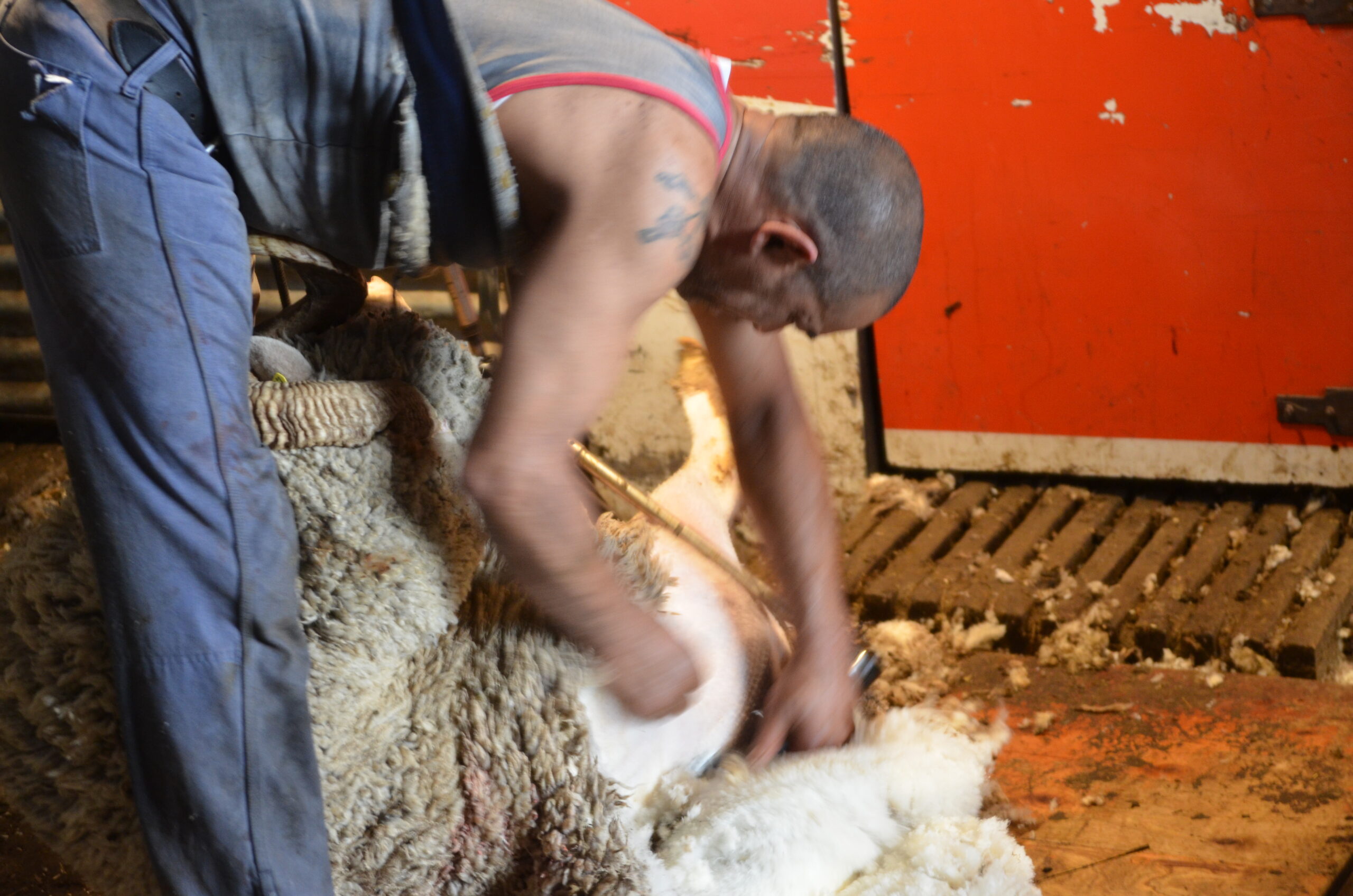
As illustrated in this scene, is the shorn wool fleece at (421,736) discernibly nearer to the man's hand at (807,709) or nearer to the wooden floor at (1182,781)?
the man's hand at (807,709)

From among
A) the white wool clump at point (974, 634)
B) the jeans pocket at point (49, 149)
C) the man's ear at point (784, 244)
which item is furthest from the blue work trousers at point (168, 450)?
the white wool clump at point (974, 634)

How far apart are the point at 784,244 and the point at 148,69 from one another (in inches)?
27.8

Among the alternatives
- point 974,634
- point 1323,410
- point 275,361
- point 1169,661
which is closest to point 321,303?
point 275,361

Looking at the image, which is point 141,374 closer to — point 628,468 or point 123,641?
point 123,641

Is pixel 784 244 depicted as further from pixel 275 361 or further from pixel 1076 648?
pixel 1076 648

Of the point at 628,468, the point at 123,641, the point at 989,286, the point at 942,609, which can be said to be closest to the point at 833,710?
the point at 123,641

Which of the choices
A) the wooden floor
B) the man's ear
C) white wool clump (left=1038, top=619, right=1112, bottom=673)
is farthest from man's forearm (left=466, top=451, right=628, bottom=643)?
white wool clump (left=1038, top=619, right=1112, bottom=673)

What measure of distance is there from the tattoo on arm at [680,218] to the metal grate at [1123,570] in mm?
1696

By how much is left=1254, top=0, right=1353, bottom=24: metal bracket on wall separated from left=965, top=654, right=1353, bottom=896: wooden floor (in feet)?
4.78

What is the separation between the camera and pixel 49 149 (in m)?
1.19

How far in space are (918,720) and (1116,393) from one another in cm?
175

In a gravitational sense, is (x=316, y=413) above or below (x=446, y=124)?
below

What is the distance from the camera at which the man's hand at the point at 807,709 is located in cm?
152

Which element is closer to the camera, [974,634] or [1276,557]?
[974,634]
